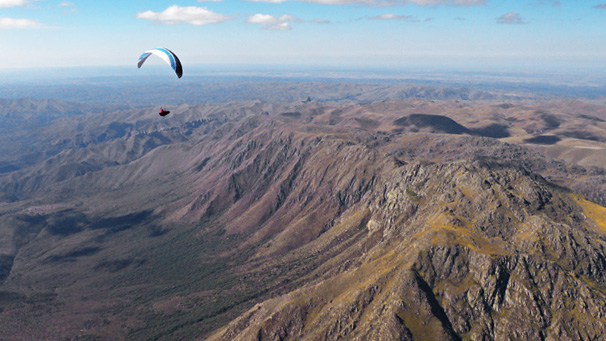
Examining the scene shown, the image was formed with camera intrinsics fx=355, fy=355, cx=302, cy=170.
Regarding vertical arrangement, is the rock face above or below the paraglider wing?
below

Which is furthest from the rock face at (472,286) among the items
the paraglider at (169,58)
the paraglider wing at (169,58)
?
the paraglider wing at (169,58)

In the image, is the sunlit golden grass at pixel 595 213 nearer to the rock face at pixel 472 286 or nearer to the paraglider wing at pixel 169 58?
the rock face at pixel 472 286

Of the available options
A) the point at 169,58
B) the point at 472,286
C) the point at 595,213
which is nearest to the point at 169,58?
the point at 169,58

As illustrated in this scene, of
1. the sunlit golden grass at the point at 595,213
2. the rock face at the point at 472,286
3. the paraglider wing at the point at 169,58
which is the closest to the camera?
the paraglider wing at the point at 169,58

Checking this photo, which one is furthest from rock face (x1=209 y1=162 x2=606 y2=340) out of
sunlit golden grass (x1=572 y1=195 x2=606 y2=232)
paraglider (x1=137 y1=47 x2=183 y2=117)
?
paraglider (x1=137 y1=47 x2=183 y2=117)

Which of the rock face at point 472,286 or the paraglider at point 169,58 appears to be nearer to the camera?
the paraglider at point 169,58

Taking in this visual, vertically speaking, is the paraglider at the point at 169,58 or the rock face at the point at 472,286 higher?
the paraglider at the point at 169,58

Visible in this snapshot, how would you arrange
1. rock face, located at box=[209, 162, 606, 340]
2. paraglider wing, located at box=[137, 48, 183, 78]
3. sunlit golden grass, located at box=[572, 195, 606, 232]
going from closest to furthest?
paraglider wing, located at box=[137, 48, 183, 78] < rock face, located at box=[209, 162, 606, 340] < sunlit golden grass, located at box=[572, 195, 606, 232]

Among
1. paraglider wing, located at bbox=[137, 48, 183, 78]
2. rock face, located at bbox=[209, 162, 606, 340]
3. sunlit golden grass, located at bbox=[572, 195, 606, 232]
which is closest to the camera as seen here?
paraglider wing, located at bbox=[137, 48, 183, 78]

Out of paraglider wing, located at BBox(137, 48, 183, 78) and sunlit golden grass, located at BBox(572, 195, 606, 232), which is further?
sunlit golden grass, located at BBox(572, 195, 606, 232)

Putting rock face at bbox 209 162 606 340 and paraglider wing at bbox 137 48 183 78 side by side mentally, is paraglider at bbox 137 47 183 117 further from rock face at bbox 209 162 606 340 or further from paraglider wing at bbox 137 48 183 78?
rock face at bbox 209 162 606 340

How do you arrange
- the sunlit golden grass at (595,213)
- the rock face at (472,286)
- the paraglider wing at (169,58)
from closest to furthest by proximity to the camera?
1. the paraglider wing at (169,58)
2. the rock face at (472,286)
3. the sunlit golden grass at (595,213)

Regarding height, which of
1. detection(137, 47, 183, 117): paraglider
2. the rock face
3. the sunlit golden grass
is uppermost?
detection(137, 47, 183, 117): paraglider
